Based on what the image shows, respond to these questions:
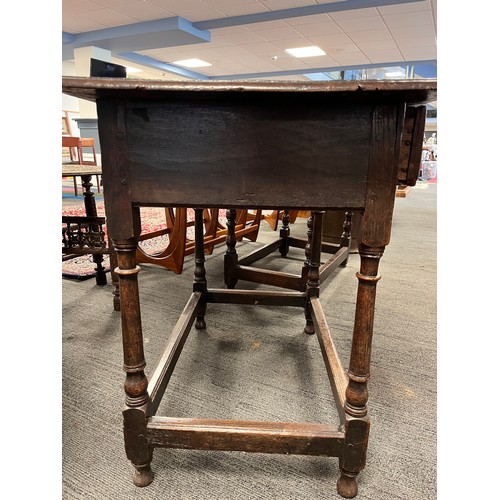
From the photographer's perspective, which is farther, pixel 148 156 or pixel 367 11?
pixel 367 11

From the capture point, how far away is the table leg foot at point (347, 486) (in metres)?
0.85

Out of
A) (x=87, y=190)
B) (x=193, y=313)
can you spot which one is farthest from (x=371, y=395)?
(x=87, y=190)

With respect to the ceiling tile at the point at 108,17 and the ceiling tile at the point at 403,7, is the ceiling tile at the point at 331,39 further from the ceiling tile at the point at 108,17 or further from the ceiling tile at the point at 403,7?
the ceiling tile at the point at 108,17

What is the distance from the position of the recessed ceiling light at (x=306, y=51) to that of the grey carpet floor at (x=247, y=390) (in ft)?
25.1

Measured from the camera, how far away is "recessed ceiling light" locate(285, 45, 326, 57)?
27.4 feet

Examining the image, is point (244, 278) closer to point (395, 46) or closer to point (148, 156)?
point (148, 156)

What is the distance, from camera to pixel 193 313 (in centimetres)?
142

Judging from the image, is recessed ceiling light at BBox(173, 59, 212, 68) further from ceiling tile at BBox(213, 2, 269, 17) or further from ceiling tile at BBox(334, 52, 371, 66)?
ceiling tile at BBox(213, 2, 269, 17)

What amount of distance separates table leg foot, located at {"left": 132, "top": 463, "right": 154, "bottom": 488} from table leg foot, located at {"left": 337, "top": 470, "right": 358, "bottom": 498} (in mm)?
432

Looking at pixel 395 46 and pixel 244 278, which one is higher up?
pixel 395 46

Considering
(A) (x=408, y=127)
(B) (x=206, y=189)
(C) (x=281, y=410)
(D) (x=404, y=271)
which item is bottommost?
(C) (x=281, y=410)

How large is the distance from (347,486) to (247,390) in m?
0.43

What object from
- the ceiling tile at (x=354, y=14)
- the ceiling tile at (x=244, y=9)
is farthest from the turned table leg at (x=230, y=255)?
the ceiling tile at (x=354, y=14)

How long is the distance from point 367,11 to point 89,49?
5.12 meters
